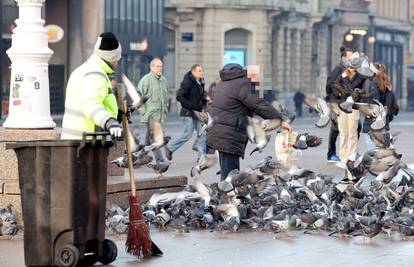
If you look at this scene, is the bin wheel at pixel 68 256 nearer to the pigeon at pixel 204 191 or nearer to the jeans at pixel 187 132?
the pigeon at pixel 204 191

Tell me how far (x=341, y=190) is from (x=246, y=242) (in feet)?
6.41

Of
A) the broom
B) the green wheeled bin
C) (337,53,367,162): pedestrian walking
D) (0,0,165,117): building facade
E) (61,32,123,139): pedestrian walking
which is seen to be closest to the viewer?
the green wheeled bin

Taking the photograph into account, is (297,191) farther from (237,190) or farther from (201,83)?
(201,83)

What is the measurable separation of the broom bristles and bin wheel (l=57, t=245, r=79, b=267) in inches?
38.5

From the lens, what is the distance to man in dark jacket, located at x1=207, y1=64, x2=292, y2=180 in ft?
49.1

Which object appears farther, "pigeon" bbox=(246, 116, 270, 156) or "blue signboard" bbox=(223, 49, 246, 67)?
"blue signboard" bbox=(223, 49, 246, 67)

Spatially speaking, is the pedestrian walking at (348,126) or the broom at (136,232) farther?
the pedestrian walking at (348,126)

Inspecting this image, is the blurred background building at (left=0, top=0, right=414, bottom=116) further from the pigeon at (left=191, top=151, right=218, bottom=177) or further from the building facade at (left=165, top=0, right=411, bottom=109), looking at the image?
the pigeon at (left=191, top=151, right=218, bottom=177)

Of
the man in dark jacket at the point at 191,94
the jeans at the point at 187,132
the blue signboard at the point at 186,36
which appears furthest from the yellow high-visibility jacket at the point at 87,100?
the blue signboard at the point at 186,36

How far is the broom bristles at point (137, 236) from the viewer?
11.4 metres

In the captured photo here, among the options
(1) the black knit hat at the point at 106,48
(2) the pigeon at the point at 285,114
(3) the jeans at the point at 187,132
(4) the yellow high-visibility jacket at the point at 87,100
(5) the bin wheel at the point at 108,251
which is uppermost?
(1) the black knit hat at the point at 106,48

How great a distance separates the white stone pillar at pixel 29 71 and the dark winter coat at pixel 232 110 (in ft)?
5.97

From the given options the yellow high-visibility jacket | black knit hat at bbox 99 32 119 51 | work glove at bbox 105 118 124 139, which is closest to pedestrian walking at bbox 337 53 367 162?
black knit hat at bbox 99 32 119 51

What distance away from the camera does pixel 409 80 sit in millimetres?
102500
